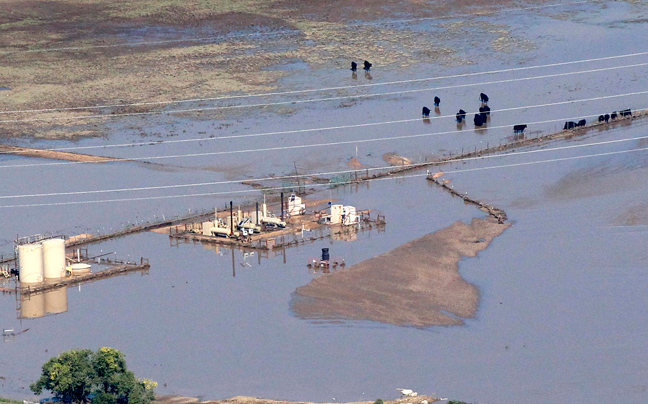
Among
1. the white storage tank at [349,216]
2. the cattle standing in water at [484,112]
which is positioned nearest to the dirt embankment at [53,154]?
the white storage tank at [349,216]

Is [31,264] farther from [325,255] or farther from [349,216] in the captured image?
[349,216]

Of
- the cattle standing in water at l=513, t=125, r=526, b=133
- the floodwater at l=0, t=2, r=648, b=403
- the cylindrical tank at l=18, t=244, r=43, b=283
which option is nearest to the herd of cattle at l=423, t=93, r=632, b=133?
the cattle standing in water at l=513, t=125, r=526, b=133

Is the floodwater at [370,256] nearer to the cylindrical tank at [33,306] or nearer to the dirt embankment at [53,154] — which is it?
the cylindrical tank at [33,306]

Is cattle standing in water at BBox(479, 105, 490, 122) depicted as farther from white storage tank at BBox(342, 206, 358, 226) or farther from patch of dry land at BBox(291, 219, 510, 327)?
patch of dry land at BBox(291, 219, 510, 327)

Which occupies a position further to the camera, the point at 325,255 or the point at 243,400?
the point at 325,255

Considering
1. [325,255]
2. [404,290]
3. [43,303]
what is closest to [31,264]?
[43,303]

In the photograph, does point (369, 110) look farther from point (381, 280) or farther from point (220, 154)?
point (381, 280)
